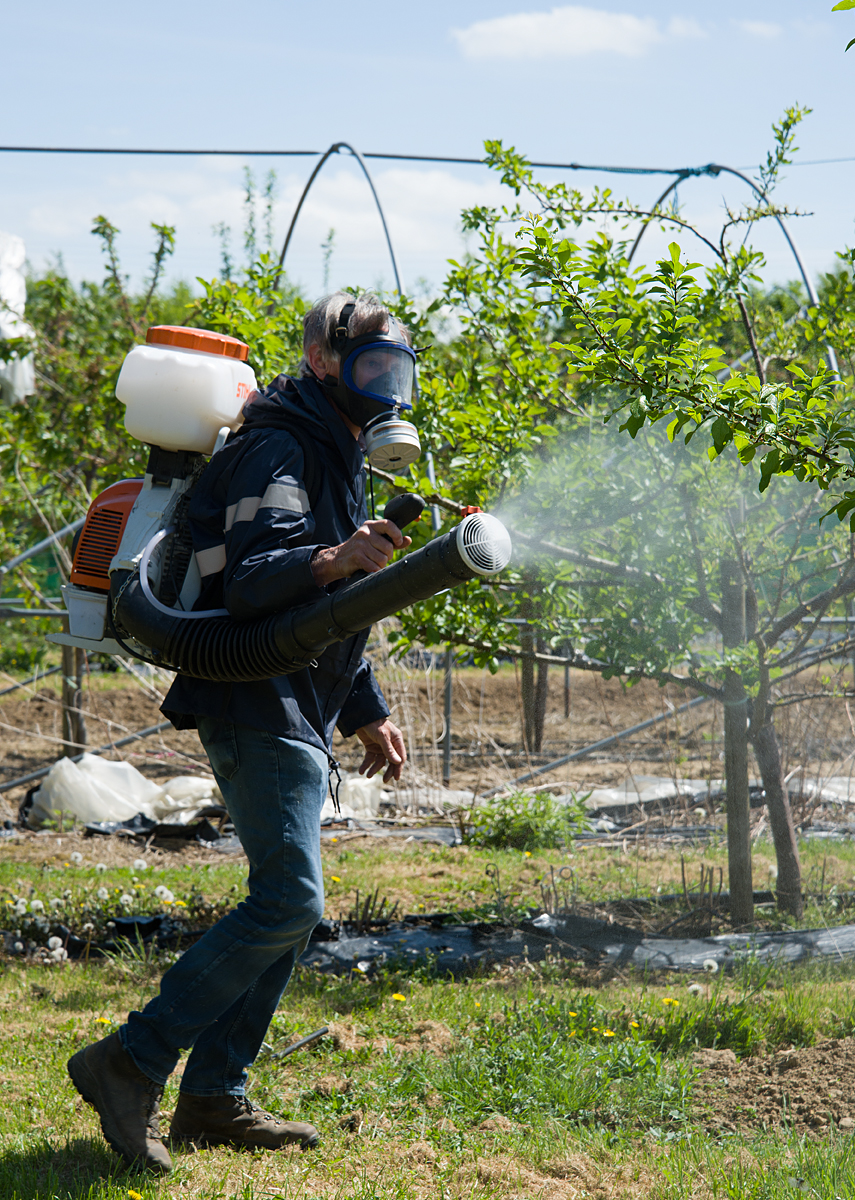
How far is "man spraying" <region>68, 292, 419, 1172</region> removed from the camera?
199 centimetres

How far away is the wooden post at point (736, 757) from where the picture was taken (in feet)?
12.5

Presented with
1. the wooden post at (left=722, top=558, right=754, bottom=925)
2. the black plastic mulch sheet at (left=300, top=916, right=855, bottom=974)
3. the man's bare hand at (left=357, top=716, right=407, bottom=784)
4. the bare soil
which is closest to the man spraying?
the man's bare hand at (left=357, top=716, right=407, bottom=784)

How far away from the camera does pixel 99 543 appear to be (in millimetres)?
2334

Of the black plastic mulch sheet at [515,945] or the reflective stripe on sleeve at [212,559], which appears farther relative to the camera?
the black plastic mulch sheet at [515,945]

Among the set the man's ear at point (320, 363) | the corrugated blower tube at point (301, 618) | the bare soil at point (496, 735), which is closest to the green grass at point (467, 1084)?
the corrugated blower tube at point (301, 618)

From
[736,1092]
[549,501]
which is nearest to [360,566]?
[736,1092]

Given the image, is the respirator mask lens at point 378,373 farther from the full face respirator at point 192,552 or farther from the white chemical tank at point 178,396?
the white chemical tank at point 178,396

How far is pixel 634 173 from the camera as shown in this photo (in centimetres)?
609

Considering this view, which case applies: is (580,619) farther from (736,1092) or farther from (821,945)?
(736,1092)

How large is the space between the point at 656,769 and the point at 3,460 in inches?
210

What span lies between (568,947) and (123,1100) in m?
1.98

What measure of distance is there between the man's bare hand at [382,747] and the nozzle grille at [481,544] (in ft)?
2.59

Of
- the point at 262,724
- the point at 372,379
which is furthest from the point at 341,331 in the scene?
the point at 262,724

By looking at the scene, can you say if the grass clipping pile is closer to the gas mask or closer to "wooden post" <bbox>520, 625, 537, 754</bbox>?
the gas mask
